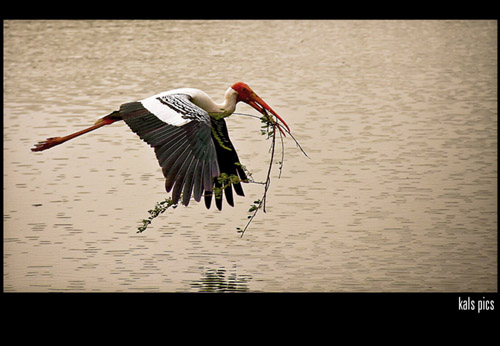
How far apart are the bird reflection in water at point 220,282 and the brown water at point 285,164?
0.01 metres

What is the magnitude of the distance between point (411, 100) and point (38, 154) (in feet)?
12.0

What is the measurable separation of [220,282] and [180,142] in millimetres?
953

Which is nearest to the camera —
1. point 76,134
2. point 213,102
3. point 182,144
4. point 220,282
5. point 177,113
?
point 182,144

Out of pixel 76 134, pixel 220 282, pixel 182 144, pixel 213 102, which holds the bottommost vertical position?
pixel 220 282

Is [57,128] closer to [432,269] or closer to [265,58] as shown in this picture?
[265,58]

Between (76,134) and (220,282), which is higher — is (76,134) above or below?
above

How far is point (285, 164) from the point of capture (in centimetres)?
868

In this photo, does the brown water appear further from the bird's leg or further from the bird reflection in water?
the bird's leg

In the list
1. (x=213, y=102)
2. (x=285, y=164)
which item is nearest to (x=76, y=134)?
(x=213, y=102)

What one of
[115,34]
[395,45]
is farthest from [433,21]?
[115,34]

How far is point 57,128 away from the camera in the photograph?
9.57m

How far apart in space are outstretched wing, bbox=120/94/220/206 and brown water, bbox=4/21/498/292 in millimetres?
847

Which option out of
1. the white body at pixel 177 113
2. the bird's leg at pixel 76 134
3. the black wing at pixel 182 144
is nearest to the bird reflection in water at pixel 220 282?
the black wing at pixel 182 144

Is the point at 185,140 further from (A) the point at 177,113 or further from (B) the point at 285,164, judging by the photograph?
(B) the point at 285,164
